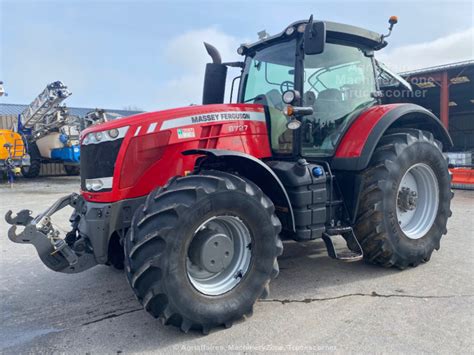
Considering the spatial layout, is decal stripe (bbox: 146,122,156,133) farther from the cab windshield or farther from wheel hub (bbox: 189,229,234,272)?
the cab windshield

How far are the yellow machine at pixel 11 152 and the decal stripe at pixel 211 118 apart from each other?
12271 millimetres

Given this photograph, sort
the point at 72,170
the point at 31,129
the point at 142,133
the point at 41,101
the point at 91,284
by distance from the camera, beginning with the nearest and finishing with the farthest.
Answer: the point at 142,133 < the point at 91,284 < the point at 41,101 < the point at 31,129 < the point at 72,170

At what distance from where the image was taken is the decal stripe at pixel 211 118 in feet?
10.6

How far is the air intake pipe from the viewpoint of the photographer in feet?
14.5

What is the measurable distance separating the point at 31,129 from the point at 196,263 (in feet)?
46.4

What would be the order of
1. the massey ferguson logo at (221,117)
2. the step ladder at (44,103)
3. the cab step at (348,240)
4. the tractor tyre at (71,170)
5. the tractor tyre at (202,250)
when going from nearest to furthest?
the tractor tyre at (202,250) < the massey ferguson logo at (221,117) < the cab step at (348,240) < the step ladder at (44,103) < the tractor tyre at (71,170)

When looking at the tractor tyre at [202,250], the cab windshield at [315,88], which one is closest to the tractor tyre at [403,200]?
the cab windshield at [315,88]

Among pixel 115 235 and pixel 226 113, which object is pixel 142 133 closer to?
pixel 226 113

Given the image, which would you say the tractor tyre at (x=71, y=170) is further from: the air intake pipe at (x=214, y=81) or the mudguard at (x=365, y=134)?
the mudguard at (x=365, y=134)

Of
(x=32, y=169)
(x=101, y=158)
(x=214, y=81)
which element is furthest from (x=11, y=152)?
(x=101, y=158)

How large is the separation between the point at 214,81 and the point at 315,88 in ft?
Result: 4.11

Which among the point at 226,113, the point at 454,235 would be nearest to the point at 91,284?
the point at 226,113

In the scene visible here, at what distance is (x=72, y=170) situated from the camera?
54.2ft

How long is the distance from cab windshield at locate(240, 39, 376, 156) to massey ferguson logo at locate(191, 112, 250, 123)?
366 mm
